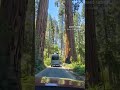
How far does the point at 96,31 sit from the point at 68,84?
1062 mm

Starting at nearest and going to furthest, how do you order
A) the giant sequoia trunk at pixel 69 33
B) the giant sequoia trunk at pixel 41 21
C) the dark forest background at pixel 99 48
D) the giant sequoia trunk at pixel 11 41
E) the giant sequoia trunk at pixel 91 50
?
the giant sequoia trunk at pixel 11 41, the dark forest background at pixel 99 48, the giant sequoia trunk at pixel 91 50, the giant sequoia trunk at pixel 41 21, the giant sequoia trunk at pixel 69 33

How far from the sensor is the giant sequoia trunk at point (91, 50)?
6059 millimetres

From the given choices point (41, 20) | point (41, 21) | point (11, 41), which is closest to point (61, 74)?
point (11, 41)

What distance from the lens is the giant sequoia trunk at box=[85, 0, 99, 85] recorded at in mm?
6059

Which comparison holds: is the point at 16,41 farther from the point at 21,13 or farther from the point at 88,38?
the point at 88,38

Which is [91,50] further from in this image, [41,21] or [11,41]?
[41,21]

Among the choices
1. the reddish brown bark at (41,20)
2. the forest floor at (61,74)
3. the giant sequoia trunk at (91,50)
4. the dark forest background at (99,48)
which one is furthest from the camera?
the reddish brown bark at (41,20)

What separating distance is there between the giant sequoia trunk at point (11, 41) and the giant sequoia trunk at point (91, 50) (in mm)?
1450

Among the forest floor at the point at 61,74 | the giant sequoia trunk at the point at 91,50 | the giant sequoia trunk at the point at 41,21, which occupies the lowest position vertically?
the forest floor at the point at 61,74

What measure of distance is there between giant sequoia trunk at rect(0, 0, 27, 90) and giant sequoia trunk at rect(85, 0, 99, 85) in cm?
145

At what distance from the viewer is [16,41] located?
5062mm

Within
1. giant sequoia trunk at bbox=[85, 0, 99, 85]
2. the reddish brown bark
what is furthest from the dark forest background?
the reddish brown bark

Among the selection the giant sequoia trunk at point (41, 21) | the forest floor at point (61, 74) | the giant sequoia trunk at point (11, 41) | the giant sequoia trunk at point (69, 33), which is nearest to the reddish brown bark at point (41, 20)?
the giant sequoia trunk at point (41, 21)

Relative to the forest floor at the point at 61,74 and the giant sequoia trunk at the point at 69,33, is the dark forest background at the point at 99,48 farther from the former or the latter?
the giant sequoia trunk at the point at 69,33
